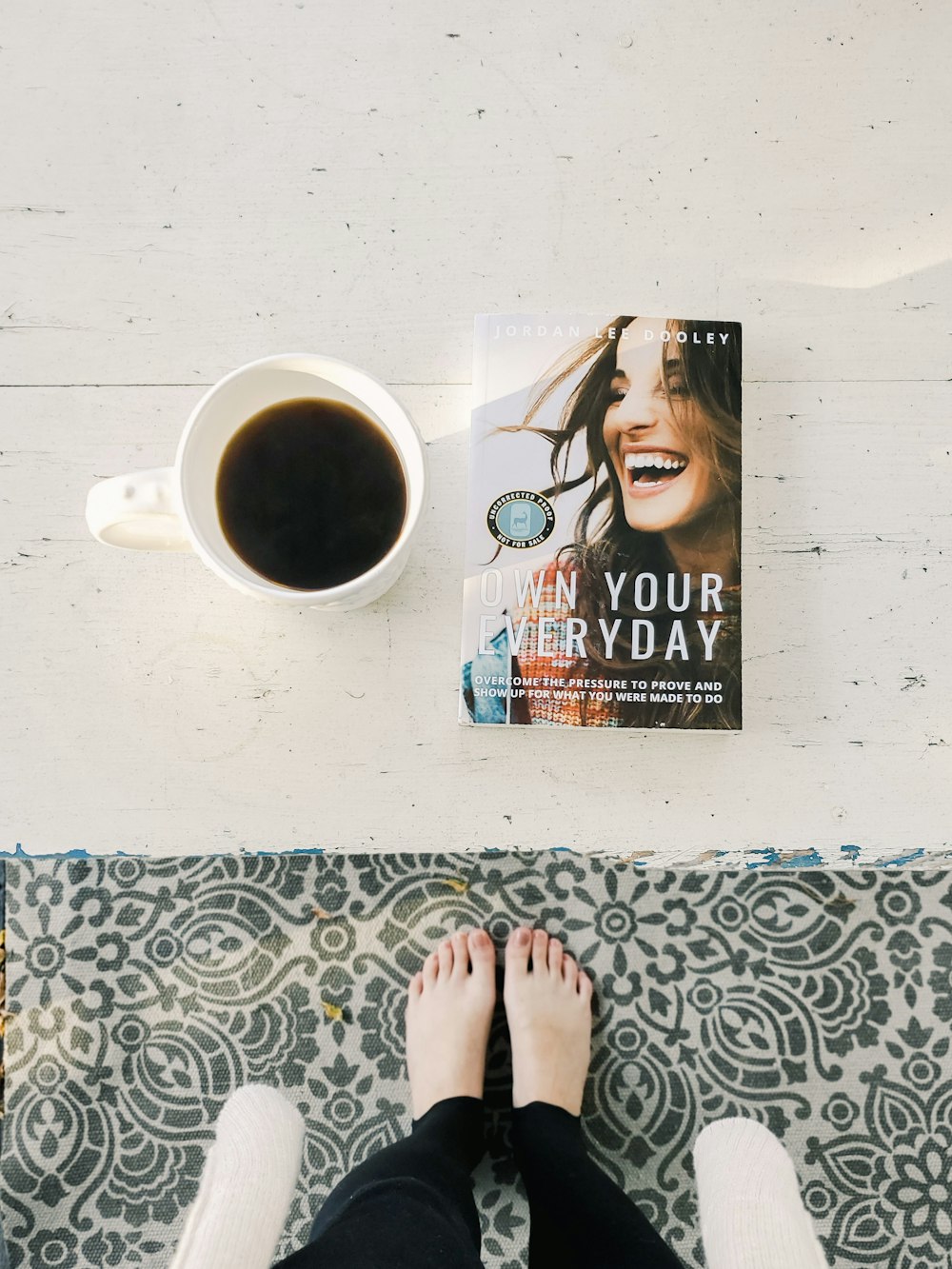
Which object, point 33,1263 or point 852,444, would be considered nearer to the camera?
point 852,444

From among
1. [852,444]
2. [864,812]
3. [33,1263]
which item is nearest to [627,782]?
[864,812]

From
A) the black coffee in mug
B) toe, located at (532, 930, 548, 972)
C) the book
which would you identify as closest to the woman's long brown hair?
the book

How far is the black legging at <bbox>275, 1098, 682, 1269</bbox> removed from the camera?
0.60 m

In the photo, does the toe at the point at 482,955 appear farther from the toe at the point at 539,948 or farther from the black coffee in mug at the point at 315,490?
the black coffee in mug at the point at 315,490

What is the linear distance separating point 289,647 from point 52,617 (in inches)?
7.1

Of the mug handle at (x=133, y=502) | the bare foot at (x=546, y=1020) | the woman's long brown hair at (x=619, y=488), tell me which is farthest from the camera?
the bare foot at (x=546, y=1020)

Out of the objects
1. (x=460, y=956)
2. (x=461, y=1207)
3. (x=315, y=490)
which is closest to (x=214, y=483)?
(x=315, y=490)

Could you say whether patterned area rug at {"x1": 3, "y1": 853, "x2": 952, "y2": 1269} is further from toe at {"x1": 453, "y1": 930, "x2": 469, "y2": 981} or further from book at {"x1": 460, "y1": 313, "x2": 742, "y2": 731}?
book at {"x1": 460, "y1": 313, "x2": 742, "y2": 731}

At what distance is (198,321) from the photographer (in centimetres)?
61

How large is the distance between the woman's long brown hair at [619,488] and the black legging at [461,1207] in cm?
39

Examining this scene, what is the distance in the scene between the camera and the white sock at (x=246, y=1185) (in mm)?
629

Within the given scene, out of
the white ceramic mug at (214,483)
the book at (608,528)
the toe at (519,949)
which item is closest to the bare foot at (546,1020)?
the toe at (519,949)

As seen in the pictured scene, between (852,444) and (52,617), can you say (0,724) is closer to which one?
(52,617)

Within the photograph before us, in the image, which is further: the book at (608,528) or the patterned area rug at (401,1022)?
the patterned area rug at (401,1022)
